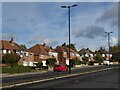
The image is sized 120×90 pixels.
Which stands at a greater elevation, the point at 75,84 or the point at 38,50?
the point at 38,50

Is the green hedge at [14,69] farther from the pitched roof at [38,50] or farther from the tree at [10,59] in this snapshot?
the pitched roof at [38,50]

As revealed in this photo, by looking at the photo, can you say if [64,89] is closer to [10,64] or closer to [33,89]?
[33,89]

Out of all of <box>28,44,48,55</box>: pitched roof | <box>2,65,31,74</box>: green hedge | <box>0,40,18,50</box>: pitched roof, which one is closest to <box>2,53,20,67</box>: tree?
<box>0,40,18,50</box>: pitched roof

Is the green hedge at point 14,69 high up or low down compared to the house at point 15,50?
down

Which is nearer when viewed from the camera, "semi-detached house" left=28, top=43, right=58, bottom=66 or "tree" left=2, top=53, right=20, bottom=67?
"tree" left=2, top=53, right=20, bottom=67

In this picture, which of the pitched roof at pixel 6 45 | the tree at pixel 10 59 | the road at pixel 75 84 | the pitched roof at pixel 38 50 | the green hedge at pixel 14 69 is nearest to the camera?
the road at pixel 75 84

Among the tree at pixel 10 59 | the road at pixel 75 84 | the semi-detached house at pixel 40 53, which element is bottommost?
the road at pixel 75 84

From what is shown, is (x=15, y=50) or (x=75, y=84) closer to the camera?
(x=75, y=84)

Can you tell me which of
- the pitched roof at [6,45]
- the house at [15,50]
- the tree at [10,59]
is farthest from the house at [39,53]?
the tree at [10,59]

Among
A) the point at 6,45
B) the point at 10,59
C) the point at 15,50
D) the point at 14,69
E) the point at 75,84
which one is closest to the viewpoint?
the point at 75,84

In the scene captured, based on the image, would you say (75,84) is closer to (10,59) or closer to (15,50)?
(10,59)

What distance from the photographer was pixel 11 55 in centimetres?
6406

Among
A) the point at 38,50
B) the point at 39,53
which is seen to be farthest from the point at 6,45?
the point at 38,50

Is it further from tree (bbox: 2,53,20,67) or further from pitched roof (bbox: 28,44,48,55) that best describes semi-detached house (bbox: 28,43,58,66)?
tree (bbox: 2,53,20,67)
